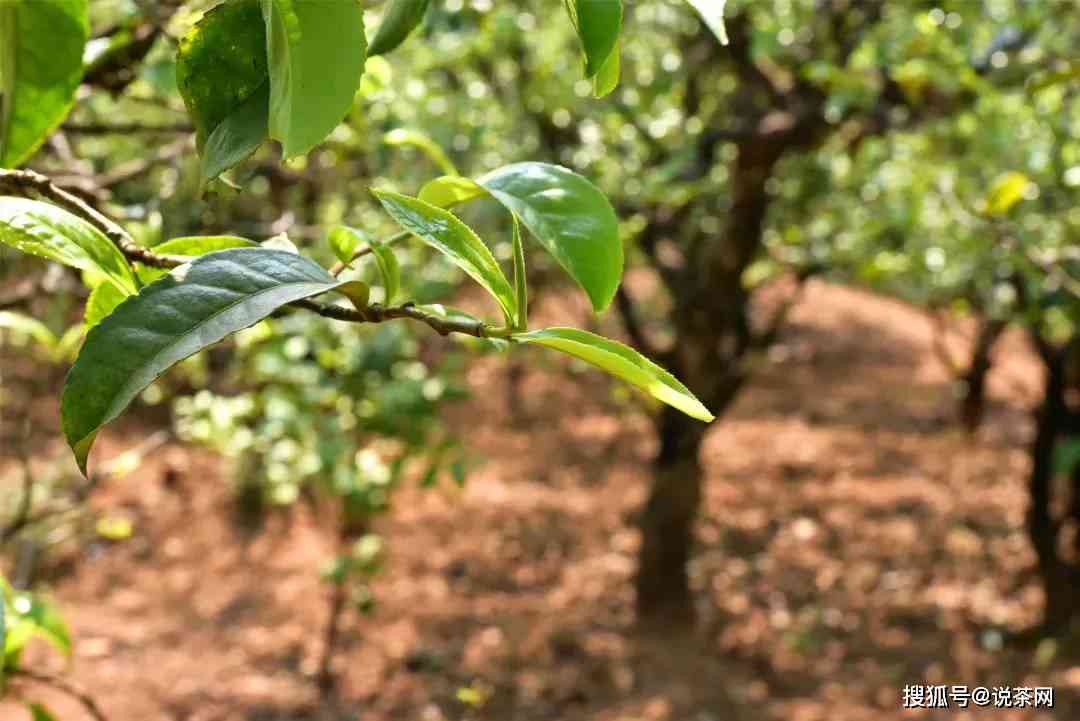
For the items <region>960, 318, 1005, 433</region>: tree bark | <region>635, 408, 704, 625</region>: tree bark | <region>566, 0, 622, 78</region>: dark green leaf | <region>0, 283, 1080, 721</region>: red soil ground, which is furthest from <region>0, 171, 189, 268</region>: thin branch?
<region>960, 318, 1005, 433</region>: tree bark

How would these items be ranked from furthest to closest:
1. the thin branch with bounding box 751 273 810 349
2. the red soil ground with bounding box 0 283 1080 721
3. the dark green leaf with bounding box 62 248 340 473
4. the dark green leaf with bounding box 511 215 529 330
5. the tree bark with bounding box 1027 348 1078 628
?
the tree bark with bounding box 1027 348 1078 628 → the thin branch with bounding box 751 273 810 349 → the red soil ground with bounding box 0 283 1080 721 → the dark green leaf with bounding box 511 215 529 330 → the dark green leaf with bounding box 62 248 340 473

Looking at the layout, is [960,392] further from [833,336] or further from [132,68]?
[132,68]

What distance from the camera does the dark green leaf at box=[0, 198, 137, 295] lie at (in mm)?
515

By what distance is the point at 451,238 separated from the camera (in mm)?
565

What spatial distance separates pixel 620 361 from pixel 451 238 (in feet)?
0.36

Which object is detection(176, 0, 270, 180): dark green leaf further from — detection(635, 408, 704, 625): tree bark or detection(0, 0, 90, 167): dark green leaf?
detection(635, 408, 704, 625): tree bark

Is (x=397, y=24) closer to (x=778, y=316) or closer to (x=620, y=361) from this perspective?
(x=620, y=361)

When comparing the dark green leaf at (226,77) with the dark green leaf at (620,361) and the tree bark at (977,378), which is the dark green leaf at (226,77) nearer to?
the dark green leaf at (620,361)

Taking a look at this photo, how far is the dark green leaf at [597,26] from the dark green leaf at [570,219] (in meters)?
0.11

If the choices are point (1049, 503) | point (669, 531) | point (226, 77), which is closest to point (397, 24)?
point (226, 77)

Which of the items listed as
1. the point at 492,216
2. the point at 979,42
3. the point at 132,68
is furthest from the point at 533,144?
the point at 132,68

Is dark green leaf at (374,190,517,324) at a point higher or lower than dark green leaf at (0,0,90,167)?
lower

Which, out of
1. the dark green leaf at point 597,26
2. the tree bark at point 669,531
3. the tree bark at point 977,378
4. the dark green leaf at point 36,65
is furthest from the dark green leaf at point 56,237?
the tree bark at point 977,378

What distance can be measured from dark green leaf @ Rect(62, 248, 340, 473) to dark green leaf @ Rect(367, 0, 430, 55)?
0.19 metres
